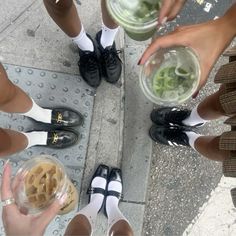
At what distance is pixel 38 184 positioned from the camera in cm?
168

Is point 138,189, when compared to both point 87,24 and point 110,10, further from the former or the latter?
point 110,10

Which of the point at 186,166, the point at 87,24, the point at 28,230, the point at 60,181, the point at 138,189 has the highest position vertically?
the point at 87,24

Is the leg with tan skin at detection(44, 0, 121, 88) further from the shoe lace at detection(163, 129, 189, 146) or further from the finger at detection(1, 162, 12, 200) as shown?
the finger at detection(1, 162, 12, 200)

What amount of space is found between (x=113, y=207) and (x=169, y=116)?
0.57m

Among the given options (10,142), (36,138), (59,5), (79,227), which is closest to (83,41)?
(59,5)

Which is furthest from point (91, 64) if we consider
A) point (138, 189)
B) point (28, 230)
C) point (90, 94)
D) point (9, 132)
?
point (28, 230)

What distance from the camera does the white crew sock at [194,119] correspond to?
7.11 ft

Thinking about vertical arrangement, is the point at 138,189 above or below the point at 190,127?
below

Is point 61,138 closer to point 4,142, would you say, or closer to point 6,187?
point 4,142

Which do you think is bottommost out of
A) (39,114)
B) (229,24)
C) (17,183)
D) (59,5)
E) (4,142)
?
(17,183)

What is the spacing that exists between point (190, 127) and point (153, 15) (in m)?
1.13

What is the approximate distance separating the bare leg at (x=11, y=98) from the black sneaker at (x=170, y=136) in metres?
0.73

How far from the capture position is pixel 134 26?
1.33 m

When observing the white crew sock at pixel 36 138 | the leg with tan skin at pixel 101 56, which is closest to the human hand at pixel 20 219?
the white crew sock at pixel 36 138
